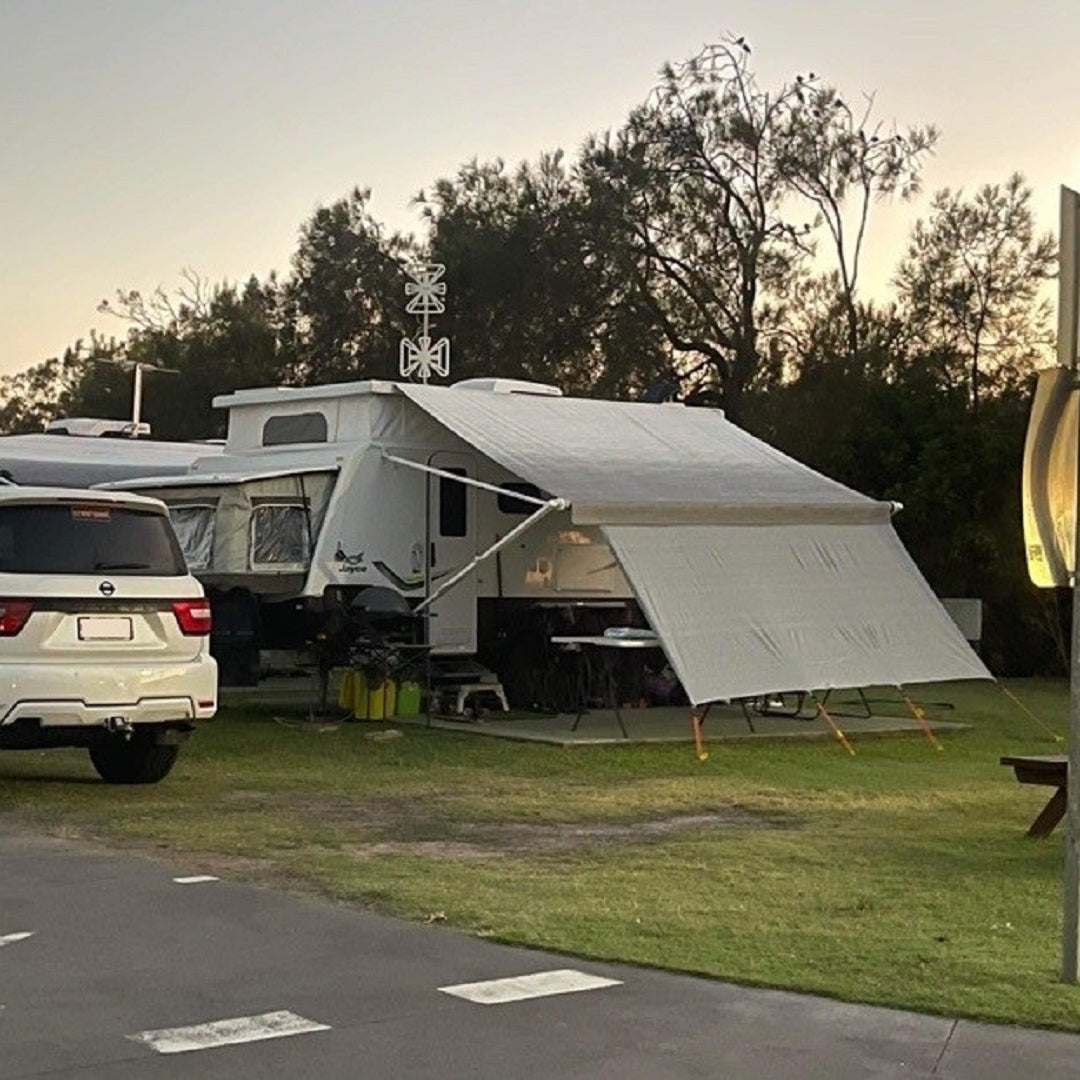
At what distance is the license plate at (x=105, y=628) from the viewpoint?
10.8m

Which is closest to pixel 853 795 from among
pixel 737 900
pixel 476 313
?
pixel 737 900

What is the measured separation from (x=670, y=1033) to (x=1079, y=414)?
278 centimetres

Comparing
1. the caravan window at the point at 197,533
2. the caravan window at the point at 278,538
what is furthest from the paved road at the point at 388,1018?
the caravan window at the point at 197,533

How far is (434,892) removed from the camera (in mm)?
8430

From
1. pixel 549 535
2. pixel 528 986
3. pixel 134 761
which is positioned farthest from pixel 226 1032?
pixel 549 535

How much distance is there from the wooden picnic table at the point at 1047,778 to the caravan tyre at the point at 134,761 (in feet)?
17.7

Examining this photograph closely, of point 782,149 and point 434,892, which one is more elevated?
point 782,149

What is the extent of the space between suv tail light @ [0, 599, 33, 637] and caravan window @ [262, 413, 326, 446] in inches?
281

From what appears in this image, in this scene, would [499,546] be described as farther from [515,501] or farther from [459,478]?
[515,501]

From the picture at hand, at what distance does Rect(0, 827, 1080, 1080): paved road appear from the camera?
562 cm

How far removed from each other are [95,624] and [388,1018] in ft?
17.3

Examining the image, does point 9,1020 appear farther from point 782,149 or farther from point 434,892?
point 782,149

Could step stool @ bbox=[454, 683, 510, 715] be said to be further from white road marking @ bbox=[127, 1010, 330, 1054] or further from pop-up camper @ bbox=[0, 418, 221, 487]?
white road marking @ bbox=[127, 1010, 330, 1054]

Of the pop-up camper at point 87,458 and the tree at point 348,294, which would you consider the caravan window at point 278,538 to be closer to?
the pop-up camper at point 87,458
